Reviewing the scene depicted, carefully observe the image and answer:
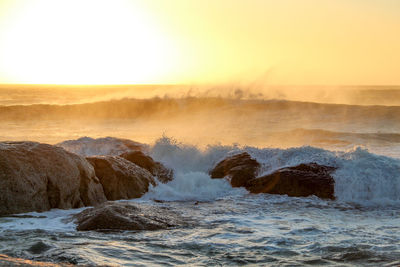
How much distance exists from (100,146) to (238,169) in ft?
14.9

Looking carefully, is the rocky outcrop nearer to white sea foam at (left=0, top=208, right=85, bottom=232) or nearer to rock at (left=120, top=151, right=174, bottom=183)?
rock at (left=120, top=151, right=174, bottom=183)

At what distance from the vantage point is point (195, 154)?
39.0ft

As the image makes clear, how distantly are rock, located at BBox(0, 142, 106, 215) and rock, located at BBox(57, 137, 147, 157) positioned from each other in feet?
14.7

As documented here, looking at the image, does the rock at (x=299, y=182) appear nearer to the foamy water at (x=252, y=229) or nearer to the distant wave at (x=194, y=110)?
the foamy water at (x=252, y=229)

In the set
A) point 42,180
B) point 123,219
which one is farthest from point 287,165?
point 42,180

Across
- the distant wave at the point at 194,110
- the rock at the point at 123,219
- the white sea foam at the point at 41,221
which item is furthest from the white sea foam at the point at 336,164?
the distant wave at the point at 194,110

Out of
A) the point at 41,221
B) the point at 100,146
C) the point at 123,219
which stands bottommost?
the point at 41,221

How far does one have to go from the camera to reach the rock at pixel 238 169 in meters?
9.96

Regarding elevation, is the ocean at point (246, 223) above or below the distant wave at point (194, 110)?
below

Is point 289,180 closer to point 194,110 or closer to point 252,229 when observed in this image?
point 252,229

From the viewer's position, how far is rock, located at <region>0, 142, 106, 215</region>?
6.84 m

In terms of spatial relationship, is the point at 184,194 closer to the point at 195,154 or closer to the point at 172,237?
Result: the point at 195,154

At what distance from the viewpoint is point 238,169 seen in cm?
1030

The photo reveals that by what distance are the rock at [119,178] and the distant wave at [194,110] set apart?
1949 centimetres
